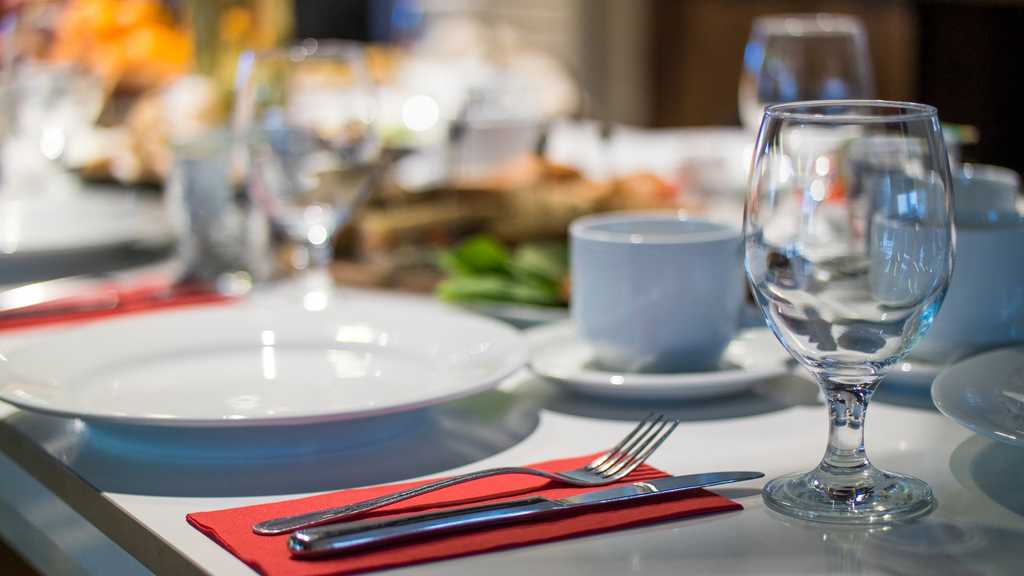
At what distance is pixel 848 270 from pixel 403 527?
0.76 ft

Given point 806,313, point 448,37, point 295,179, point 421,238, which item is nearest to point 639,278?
point 806,313

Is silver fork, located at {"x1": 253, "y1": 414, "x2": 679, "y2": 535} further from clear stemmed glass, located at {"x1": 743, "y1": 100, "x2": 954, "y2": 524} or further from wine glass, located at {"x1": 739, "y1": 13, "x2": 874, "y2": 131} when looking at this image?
wine glass, located at {"x1": 739, "y1": 13, "x2": 874, "y2": 131}

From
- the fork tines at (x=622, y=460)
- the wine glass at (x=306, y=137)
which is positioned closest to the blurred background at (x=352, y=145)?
the wine glass at (x=306, y=137)

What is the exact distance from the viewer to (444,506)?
0.57 metres

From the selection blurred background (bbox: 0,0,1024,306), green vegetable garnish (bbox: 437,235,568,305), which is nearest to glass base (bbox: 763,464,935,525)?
blurred background (bbox: 0,0,1024,306)

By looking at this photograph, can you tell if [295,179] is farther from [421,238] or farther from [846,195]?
[846,195]

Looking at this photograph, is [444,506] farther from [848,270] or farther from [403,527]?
[848,270]

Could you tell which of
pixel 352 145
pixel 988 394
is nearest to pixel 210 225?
pixel 352 145

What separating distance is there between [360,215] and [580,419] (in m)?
0.60

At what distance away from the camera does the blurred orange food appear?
2486 mm

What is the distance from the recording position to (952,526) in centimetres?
55

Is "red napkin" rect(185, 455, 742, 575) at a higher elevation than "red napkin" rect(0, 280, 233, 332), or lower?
higher

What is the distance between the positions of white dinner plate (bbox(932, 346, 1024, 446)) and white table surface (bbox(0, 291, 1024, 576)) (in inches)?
1.5

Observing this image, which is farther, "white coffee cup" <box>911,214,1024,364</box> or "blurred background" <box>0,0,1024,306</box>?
"blurred background" <box>0,0,1024,306</box>
